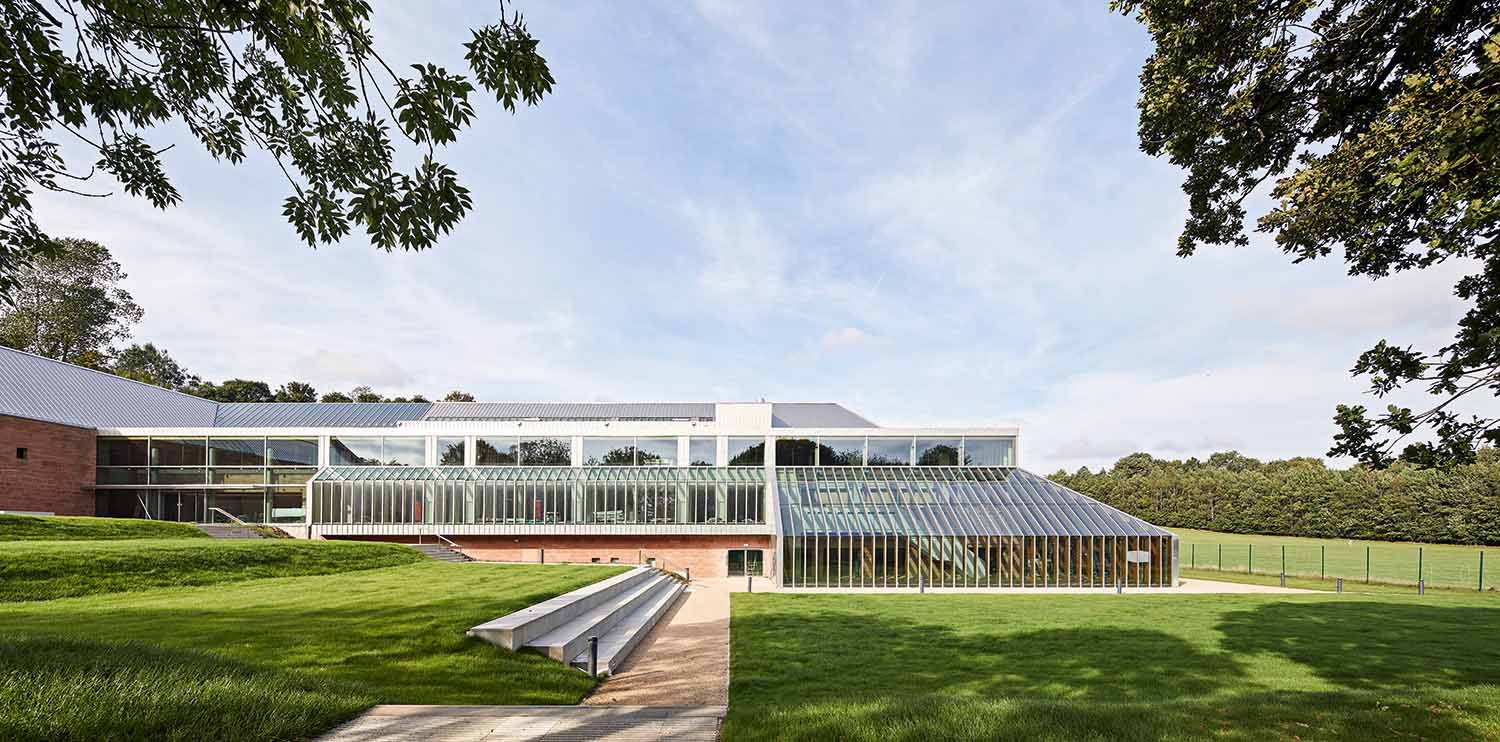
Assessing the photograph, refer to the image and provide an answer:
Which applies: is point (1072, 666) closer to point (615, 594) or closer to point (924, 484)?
point (615, 594)

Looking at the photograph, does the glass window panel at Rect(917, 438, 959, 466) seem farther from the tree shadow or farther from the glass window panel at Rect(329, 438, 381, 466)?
the glass window panel at Rect(329, 438, 381, 466)

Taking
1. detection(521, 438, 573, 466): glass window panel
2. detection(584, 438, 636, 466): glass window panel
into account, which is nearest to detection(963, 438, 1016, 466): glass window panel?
detection(584, 438, 636, 466): glass window panel

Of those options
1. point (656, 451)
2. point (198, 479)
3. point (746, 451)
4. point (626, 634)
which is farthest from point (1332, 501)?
point (198, 479)

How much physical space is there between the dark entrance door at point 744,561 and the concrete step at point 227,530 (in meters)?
18.7

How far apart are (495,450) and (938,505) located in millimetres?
20324

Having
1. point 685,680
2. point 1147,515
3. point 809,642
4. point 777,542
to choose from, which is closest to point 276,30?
point 685,680

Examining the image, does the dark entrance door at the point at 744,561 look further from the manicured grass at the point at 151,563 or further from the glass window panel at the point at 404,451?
the glass window panel at the point at 404,451

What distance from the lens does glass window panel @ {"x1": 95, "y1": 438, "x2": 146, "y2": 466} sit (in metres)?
32.1

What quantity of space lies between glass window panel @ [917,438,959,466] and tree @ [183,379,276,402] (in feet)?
215

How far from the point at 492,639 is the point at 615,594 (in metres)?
7.39

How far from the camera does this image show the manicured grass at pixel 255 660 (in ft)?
18.6

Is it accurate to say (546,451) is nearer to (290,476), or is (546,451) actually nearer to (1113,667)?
(290,476)

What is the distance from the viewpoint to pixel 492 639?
424 inches

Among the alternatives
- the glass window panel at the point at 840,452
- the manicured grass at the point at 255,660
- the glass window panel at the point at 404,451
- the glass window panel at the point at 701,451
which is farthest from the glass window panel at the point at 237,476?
the glass window panel at the point at 840,452
